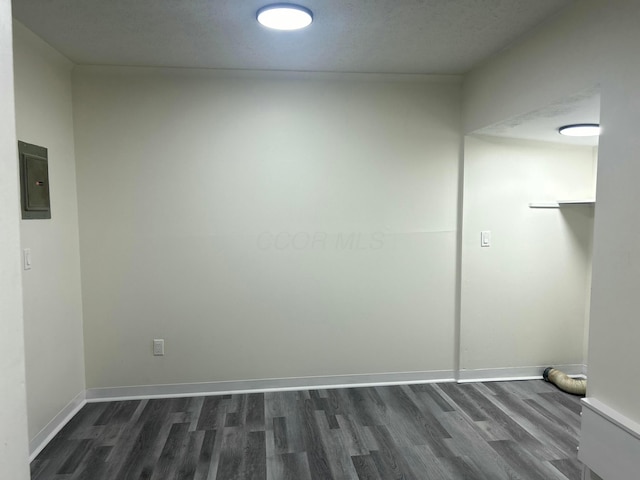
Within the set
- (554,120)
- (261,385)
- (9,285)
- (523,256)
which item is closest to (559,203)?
(523,256)

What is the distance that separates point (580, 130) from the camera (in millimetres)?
2807

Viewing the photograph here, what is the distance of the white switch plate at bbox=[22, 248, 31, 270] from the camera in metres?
2.26

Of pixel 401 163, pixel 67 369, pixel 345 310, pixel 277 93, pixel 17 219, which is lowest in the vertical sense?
pixel 67 369

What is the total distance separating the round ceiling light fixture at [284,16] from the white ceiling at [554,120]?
141cm

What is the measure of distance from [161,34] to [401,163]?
189 centimetres

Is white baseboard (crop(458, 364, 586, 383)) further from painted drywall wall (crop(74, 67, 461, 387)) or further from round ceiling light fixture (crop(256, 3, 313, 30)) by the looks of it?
round ceiling light fixture (crop(256, 3, 313, 30))

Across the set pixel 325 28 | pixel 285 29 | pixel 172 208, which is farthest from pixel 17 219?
pixel 172 208

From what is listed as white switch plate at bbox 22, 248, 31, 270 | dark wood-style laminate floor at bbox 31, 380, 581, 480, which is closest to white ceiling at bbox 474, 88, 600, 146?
dark wood-style laminate floor at bbox 31, 380, 581, 480

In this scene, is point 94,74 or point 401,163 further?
point 401,163

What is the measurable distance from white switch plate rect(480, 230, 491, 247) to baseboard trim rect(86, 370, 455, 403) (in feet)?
3.57

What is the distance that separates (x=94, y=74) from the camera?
2.89m

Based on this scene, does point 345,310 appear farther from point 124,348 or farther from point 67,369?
point 67,369

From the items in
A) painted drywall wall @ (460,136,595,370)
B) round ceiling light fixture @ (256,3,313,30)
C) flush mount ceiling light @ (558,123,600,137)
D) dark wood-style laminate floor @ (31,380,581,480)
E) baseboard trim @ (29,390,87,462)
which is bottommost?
dark wood-style laminate floor @ (31,380,581,480)

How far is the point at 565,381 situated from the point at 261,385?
7.82ft
